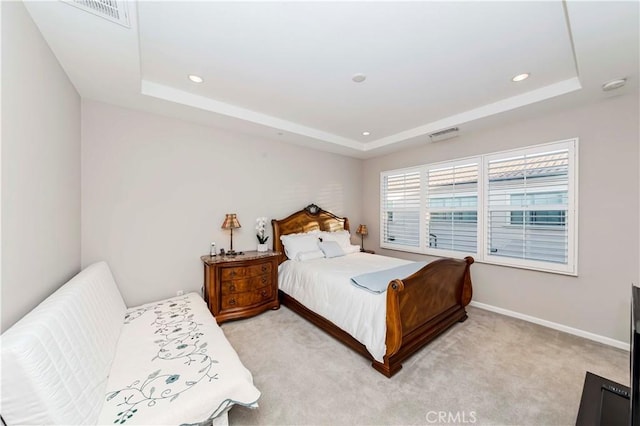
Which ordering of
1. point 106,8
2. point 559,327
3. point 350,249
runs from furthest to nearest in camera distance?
point 350,249 → point 559,327 → point 106,8

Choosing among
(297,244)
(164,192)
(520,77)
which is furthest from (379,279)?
(164,192)

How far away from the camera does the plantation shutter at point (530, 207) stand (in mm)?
2848

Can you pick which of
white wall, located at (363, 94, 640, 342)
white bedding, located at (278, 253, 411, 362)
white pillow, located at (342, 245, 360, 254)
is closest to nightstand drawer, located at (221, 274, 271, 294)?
white bedding, located at (278, 253, 411, 362)

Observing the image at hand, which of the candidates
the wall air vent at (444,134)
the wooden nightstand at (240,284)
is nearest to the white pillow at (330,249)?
the wooden nightstand at (240,284)

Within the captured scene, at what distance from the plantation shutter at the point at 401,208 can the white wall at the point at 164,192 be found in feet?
6.80

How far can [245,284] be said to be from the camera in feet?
10.1

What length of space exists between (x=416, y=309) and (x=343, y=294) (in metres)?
0.70

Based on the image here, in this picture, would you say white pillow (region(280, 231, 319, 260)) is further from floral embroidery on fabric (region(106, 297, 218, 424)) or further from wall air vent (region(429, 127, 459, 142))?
wall air vent (region(429, 127, 459, 142))

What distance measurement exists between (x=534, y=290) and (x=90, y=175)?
5.21m

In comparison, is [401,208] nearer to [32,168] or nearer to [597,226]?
[597,226]

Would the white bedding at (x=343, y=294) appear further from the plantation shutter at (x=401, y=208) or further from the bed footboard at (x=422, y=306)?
the plantation shutter at (x=401, y=208)

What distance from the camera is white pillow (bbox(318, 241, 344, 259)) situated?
12.3 feet

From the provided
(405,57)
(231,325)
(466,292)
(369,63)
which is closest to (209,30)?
(369,63)

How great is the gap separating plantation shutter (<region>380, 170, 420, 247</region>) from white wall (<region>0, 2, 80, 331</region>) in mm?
4368
